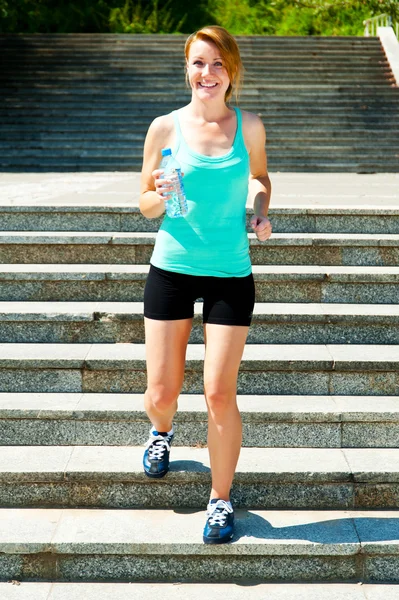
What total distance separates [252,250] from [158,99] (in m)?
9.63

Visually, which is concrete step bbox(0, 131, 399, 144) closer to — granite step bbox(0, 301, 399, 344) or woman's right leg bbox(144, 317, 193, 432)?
granite step bbox(0, 301, 399, 344)

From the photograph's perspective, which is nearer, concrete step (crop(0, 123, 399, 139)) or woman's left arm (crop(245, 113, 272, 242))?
woman's left arm (crop(245, 113, 272, 242))

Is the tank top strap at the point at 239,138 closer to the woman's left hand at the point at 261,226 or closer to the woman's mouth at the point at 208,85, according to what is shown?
the woman's mouth at the point at 208,85

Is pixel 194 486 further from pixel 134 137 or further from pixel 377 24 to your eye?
pixel 377 24

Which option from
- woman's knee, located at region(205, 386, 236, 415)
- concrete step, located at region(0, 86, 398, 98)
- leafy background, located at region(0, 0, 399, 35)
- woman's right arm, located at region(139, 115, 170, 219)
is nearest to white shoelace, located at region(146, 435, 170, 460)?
woman's knee, located at region(205, 386, 236, 415)

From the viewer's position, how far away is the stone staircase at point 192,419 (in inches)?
140

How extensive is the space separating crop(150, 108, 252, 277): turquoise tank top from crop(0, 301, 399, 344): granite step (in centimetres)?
158

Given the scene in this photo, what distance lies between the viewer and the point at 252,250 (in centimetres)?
544

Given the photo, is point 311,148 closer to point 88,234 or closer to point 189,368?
point 88,234

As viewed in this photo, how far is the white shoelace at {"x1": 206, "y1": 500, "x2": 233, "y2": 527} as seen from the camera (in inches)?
137

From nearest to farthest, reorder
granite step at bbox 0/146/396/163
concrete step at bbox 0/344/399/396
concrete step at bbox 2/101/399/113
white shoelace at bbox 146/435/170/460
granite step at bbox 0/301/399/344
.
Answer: white shoelace at bbox 146/435/170/460 → concrete step at bbox 0/344/399/396 → granite step at bbox 0/301/399/344 → granite step at bbox 0/146/396/163 → concrete step at bbox 2/101/399/113

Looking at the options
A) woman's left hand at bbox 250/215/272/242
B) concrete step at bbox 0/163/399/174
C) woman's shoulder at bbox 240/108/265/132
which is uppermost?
woman's shoulder at bbox 240/108/265/132

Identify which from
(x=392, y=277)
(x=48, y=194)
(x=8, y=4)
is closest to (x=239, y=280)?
(x=392, y=277)
